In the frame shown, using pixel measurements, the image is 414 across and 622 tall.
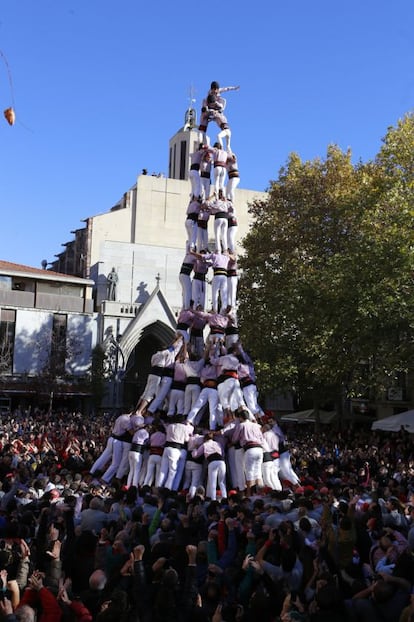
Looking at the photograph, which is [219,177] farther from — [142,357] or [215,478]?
[142,357]

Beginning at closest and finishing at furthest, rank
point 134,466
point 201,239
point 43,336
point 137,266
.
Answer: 1. point 134,466
2. point 201,239
3. point 43,336
4. point 137,266

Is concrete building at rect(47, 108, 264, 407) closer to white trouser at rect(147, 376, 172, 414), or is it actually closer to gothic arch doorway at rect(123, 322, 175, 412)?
gothic arch doorway at rect(123, 322, 175, 412)

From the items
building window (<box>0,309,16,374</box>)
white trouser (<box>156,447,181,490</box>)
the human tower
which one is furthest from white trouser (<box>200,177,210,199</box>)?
building window (<box>0,309,16,374</box>)

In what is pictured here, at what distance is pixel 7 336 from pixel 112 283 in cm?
790

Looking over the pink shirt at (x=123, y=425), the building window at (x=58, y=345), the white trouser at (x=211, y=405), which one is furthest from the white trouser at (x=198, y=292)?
the building window at (x=58, y=345)

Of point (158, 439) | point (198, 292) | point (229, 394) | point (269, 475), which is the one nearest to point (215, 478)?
point (269, 475)

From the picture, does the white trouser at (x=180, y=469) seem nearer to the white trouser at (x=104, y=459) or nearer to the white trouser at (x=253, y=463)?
the white trouser at (x=253, y=463)

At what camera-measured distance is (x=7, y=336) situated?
43.1 metres

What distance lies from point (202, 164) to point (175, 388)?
20.9 feet

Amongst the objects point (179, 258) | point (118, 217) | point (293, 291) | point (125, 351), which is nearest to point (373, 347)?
point (293, 291)

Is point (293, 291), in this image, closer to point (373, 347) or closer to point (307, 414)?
point (373, 347)

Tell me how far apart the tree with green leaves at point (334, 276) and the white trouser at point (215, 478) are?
42.6 feet

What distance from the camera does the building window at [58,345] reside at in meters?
42.2

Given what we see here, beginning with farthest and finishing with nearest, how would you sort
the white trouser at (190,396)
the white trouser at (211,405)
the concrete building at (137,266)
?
the concrete building at (137,266) < the white trouser at (190,396) < the white trouser at (211,405)
